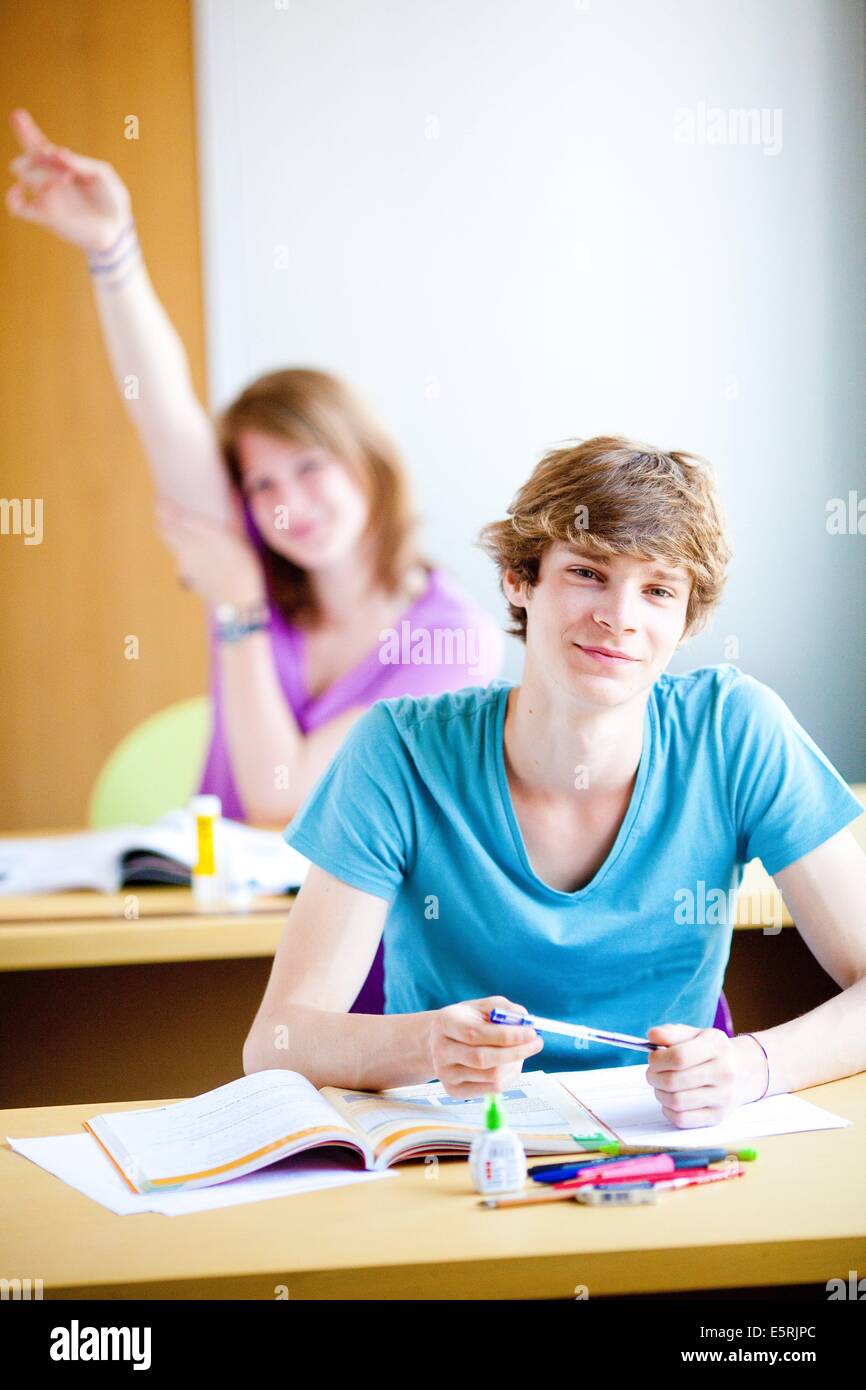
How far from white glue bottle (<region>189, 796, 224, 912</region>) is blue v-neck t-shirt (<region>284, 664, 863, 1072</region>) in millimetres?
776

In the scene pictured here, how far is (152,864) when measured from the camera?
225cm

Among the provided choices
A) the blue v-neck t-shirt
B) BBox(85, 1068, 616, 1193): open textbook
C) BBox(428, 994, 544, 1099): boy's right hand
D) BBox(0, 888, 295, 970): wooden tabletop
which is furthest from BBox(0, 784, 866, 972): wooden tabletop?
BBox(428, 994, 544, 1099): boy's right hand

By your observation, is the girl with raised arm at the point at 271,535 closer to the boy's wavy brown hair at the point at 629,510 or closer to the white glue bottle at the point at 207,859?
the white glue bottle at the point at 207,859

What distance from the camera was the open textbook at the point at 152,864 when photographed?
2.18 m

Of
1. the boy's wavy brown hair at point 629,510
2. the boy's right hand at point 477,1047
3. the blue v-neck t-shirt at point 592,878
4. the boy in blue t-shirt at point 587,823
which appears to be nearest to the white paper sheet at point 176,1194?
the boy's right hand at point 477,1047

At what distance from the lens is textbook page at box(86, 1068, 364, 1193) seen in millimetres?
1014

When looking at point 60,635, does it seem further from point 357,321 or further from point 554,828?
point 554,828

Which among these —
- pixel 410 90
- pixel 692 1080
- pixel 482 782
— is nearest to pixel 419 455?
pixel 410 90

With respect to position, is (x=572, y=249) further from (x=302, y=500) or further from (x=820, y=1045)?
(x=820, y=1045)

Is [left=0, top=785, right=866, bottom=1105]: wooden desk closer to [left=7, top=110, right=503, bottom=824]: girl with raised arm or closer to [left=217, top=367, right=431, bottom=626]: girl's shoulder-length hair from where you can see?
[left=7, top=110, right=503, bottom=824]: girl with raised arm

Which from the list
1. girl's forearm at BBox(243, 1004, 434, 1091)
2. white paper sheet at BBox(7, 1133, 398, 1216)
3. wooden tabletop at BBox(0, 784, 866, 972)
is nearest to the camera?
white paper sheet at BBox(7, 1133, 398, 1216)

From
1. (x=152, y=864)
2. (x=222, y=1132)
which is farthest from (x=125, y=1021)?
(x=222, y=1132)

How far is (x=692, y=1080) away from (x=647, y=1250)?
0.25 meters

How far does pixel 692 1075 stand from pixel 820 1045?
200 millimetres
